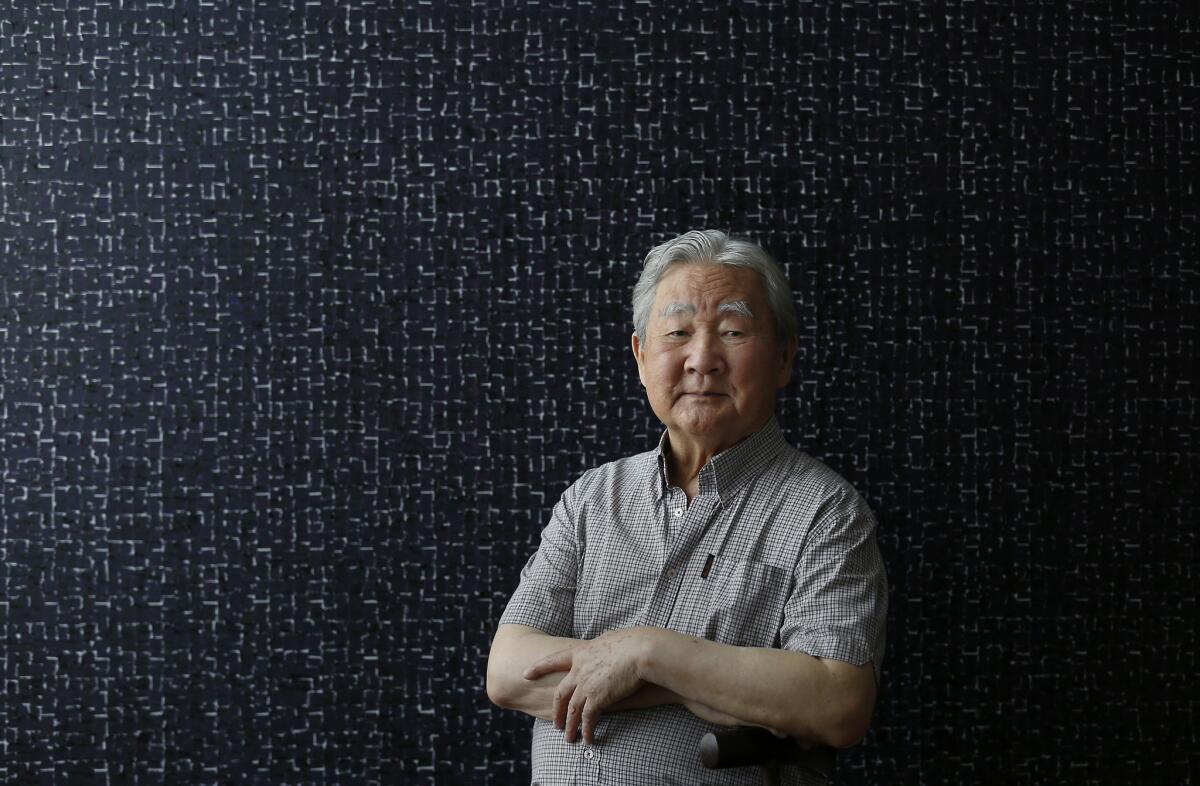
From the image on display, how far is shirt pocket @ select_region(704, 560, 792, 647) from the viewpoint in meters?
1.51

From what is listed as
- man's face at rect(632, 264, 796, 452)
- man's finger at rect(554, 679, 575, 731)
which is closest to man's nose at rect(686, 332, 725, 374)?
man's face at rect(632, 264, 796, 452)

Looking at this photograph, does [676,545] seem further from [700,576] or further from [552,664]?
[552,664]

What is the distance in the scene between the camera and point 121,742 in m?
Result: 2.09

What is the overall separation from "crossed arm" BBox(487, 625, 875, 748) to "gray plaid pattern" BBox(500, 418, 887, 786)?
0.16 feet

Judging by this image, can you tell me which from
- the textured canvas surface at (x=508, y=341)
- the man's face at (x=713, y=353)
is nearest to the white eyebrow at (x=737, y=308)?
the man's face at (x=713, y=353)

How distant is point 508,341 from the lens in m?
2.12

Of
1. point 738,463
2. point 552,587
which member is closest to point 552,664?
point 552,587

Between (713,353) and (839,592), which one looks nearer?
(839,592)

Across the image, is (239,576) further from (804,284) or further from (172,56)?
(804,284)

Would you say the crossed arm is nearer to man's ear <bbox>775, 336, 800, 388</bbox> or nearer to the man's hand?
the man's hand

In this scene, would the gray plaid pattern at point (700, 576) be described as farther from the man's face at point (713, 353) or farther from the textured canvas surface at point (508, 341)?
the textured canvas surface at point (508, 341)

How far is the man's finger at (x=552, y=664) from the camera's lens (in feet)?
4.93

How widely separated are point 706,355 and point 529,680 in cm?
56

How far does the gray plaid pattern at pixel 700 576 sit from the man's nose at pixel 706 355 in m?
0.14
